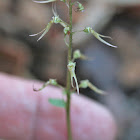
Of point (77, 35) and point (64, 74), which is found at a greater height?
point (77, 35)

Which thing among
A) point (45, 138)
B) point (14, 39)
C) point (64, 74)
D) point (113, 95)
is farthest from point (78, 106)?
point (14, 39)

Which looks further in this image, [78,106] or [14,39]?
[14,39]

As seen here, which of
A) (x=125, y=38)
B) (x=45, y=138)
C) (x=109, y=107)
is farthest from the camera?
(x=125, y=38)

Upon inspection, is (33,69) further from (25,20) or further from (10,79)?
(10,79)

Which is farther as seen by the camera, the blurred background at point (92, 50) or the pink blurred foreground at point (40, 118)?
the blurred background at point (92, 50)

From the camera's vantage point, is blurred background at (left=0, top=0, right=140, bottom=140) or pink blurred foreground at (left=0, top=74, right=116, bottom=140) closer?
pink blurred foreground at (left=0, top=74, right=116, bottom=140)

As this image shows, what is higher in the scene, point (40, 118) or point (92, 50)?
point (92, 50)

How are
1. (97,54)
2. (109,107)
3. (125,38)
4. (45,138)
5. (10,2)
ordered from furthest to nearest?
(10,2), (125,38), (97,54), (109,107), (45,138)

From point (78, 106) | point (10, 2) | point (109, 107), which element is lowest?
point (109, 107)
